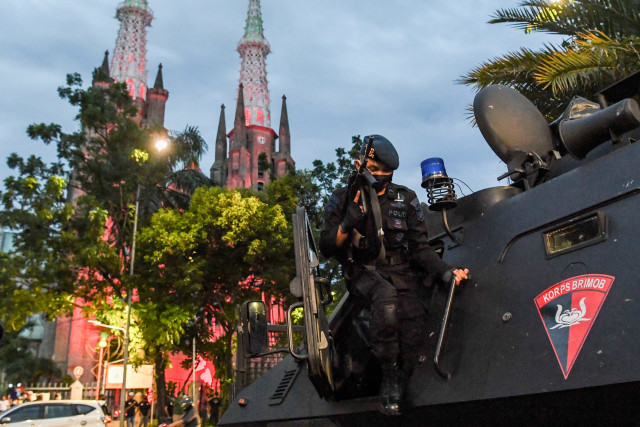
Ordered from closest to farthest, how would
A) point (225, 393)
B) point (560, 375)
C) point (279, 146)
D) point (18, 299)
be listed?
1. point (560, 375)
2. point (18, 299)
3. point (225, 393)
4. point (279, 146)

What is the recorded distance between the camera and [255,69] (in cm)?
7356

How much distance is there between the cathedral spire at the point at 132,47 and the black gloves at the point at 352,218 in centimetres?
5552

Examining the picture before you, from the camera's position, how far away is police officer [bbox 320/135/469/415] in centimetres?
292

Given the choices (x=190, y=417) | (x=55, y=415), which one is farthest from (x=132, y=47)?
(x=190, y=417)

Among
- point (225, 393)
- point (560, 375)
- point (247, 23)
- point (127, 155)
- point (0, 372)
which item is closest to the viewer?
point (560, 375)

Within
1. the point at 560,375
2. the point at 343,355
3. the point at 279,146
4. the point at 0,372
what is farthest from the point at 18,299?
the point at 279,146

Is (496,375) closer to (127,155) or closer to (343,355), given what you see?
(343,355)

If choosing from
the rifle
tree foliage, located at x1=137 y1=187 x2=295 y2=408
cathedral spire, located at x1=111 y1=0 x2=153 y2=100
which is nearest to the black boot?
the rifle

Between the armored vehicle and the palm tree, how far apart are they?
6.28 metres

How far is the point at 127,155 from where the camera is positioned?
26.0 m

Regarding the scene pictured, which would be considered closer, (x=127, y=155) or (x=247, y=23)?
(x=127, y=155)

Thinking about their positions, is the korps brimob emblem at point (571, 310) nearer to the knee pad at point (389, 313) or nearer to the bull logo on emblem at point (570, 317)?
the bull logo on emblem at point (570, 317)

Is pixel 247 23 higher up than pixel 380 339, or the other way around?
pixel 247 23

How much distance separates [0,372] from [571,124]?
5589 cm
